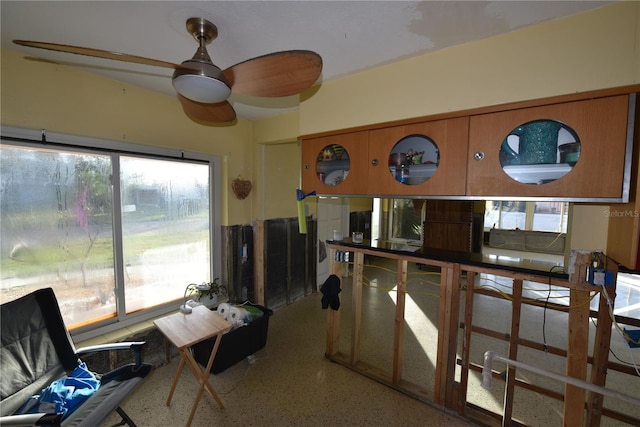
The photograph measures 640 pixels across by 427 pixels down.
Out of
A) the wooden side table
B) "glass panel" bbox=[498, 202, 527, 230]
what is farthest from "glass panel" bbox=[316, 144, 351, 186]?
"glass panel" bbox=[498, 202, 527, 230]

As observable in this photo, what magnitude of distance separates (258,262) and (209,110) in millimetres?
2240

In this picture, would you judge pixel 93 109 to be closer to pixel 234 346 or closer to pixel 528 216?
pixel 234 346

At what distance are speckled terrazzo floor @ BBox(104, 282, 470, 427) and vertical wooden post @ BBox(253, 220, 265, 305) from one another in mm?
917

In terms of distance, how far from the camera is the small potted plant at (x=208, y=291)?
9.11 feet

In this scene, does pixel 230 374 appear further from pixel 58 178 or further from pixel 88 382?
pixel 58 178

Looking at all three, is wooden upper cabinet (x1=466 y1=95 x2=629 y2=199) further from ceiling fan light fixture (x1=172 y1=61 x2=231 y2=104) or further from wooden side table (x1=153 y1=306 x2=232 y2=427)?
wooden side table (x1=153 y1=306 x2=232 y2=427)

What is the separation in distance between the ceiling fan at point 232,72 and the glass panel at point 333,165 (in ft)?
2.70

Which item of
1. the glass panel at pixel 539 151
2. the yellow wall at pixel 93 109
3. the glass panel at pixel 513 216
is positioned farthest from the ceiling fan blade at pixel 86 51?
the glass panel at pixel 513 216

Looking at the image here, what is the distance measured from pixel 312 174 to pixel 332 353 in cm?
180

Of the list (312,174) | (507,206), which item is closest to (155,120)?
(312,174)

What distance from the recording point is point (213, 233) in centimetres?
311

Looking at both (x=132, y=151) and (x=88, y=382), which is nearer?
(x=88, y=382)

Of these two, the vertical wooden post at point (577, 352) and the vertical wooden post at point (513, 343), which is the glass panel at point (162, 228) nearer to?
the vertical wooden post at point (513, 343)

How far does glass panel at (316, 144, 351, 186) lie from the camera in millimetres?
2121
